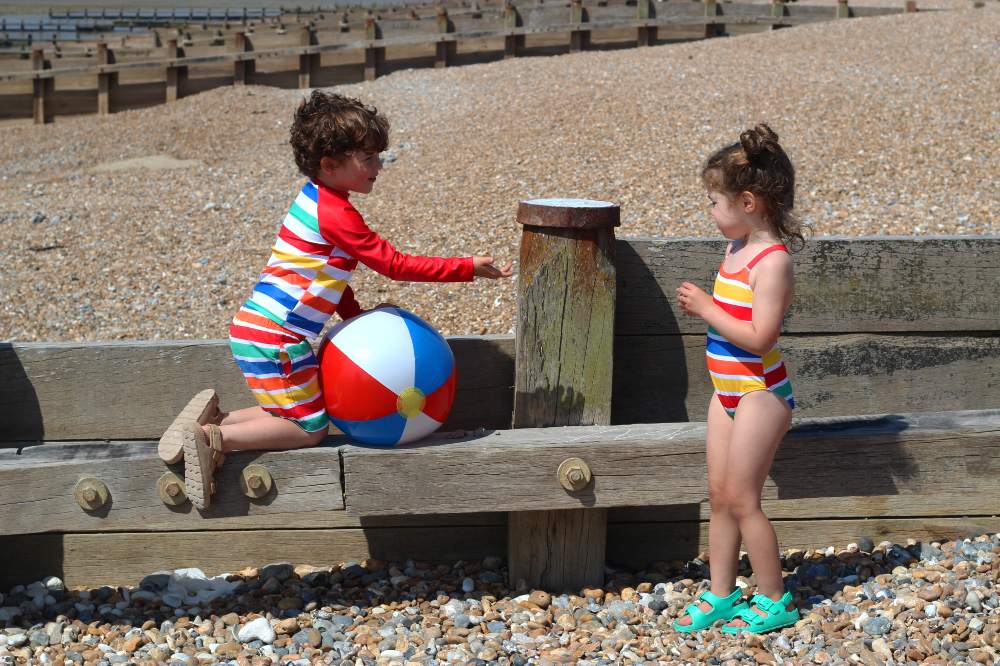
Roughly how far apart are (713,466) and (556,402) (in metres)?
0.65

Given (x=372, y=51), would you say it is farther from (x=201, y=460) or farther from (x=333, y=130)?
(x=201, y=460)

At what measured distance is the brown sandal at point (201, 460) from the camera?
142 inches

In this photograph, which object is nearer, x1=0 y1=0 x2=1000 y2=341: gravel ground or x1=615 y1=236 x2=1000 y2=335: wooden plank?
x1=615 y1=236 x2=1000 y2=335: wooden plank

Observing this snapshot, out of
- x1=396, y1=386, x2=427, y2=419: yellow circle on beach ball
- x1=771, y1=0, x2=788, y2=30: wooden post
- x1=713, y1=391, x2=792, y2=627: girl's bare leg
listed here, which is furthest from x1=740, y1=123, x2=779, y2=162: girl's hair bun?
x1=771, y1=0, x2=788, y2=30: wooden post

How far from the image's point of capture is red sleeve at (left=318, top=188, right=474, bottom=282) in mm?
3709

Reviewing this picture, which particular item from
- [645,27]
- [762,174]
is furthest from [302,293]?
[645,27]

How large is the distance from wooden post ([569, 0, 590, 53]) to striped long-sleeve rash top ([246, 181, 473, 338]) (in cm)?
1472

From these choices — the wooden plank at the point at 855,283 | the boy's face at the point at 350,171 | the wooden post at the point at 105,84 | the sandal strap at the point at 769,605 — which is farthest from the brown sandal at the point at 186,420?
the wooden post at the point at 105,84

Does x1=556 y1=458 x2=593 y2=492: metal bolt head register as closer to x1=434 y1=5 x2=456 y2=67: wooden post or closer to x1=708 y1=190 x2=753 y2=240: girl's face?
x1=708 y1=190 x2=753 y2=240: girl's face

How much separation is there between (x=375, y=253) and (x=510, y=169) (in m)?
6.10

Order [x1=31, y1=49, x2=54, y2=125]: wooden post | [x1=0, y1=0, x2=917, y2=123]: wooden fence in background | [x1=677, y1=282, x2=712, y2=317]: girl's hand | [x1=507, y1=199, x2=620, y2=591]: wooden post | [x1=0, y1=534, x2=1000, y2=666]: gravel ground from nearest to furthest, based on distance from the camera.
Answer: [x1=677, y1=282, x2=712, y2=317]: girl's hand < [x1=0, y1=534, x2=1000, y2=666]: gravel ground < [x1=507, y1=199, x2=620, y2=591]: wooden post < [x1=0, y1=0, x2=917, y2=123]: wooden fence in background < [x1=31, y1=49, x2=54, y2=125]: wooden post

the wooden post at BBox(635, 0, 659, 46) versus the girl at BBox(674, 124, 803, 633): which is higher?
the wooden post at BBox(635, 0, 659, 46)

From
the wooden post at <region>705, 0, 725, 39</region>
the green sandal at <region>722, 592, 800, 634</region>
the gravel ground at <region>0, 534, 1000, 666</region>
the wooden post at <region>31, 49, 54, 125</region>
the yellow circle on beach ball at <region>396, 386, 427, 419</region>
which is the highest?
the wooden post at <region>705, 0, 725, 39</region>

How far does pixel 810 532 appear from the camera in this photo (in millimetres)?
4391
